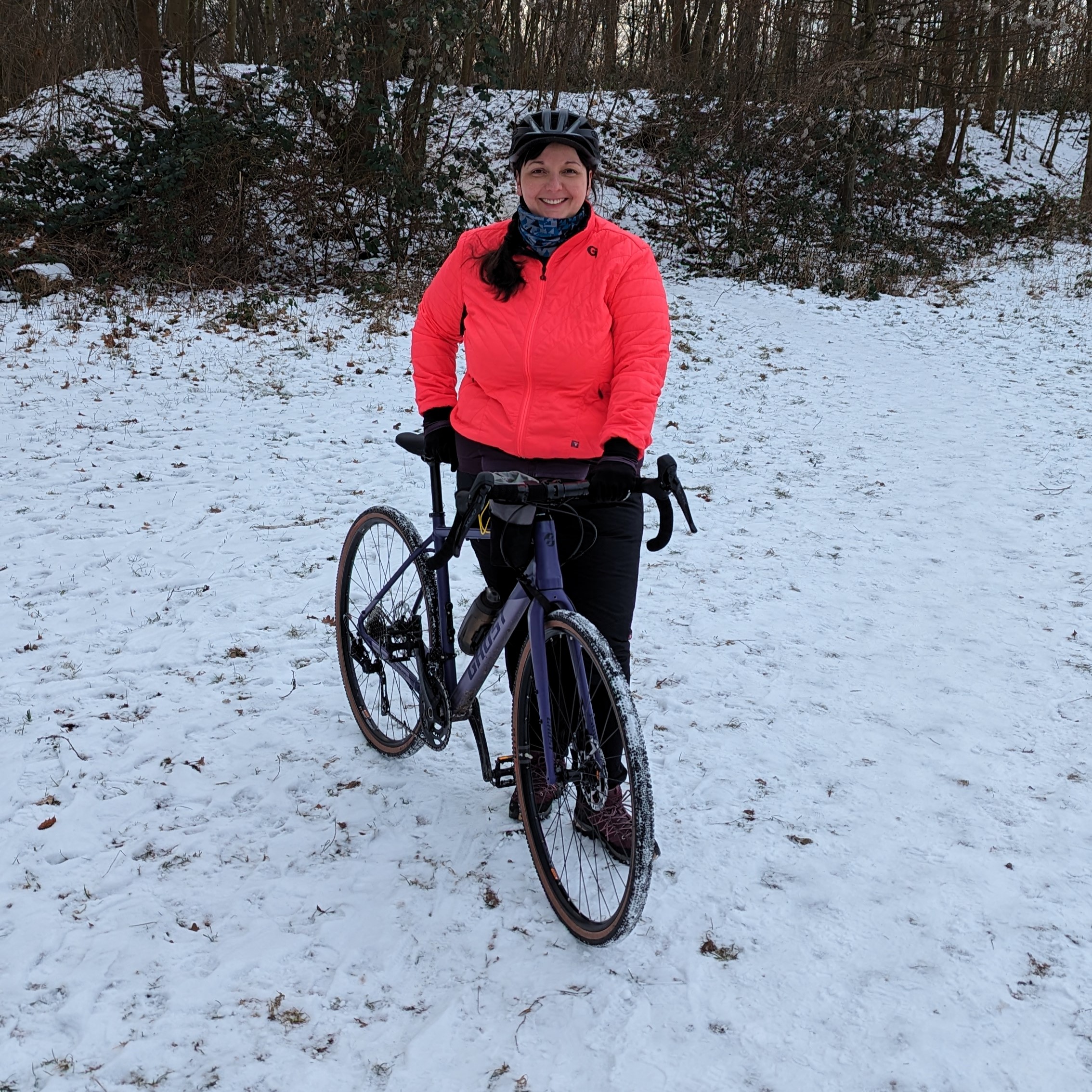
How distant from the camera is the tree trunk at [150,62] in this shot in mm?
14594

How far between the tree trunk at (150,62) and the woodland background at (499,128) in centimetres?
4

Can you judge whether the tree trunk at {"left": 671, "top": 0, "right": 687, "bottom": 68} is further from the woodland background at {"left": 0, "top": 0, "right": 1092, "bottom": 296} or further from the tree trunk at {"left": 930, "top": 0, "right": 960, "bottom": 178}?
the tree trunk at {"left": 930, "top": 0, "right": 960, "bottom": 178}

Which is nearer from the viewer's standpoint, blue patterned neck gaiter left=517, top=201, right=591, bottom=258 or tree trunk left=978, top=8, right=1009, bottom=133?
blue patterned neck gaiter left=517, top=201, right=591, bottom=258

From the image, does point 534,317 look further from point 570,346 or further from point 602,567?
point 602,567

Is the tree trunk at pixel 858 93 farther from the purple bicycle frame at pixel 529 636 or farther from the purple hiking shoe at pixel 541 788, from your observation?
the purple hiking shoe at pixel 541 788

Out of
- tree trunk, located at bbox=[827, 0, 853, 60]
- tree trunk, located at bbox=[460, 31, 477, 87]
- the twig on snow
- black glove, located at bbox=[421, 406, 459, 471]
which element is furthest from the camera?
tree trunk, located at bbox=[460, 31, 477, 87]

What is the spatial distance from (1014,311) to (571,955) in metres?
14.4

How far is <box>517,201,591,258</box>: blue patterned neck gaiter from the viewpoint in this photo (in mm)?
2633

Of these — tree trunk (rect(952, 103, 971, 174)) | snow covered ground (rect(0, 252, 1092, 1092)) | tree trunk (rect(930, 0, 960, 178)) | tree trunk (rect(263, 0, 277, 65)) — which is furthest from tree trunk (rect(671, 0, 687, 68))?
snow covered ground (rect(0, 252, 1092, 1092))

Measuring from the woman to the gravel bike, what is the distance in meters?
0.09

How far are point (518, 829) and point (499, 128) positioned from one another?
64.0 feet

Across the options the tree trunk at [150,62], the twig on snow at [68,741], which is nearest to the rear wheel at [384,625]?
the twig on snow at [68,741]

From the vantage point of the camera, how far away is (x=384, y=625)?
3566 mm

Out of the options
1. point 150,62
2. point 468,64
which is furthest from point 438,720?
point 468,64
